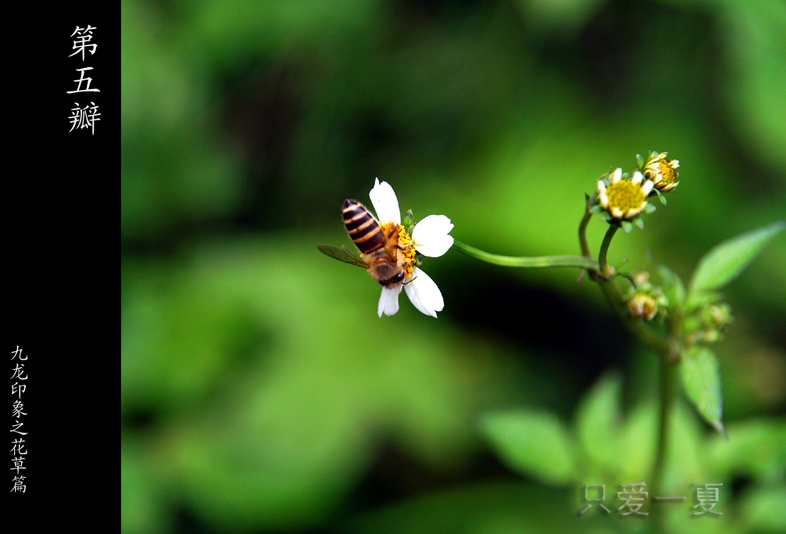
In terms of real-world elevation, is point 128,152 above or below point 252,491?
above

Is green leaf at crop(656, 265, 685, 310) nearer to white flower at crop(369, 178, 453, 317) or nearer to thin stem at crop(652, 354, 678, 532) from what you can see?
thin stem at crop(652, 354, 678, 532)

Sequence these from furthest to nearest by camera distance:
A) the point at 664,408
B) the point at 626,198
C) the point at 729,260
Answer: the point at 664,408 < the point at 729,260 < the point at 626,198

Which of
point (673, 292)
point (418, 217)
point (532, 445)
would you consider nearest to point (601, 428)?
point (532, 445)

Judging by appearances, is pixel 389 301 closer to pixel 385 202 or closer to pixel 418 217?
pixel 385 202

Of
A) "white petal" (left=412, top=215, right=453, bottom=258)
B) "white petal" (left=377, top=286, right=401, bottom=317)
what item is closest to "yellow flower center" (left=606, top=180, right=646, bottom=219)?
"white petal" (left=412, top=215, right=453, bottom=258)
